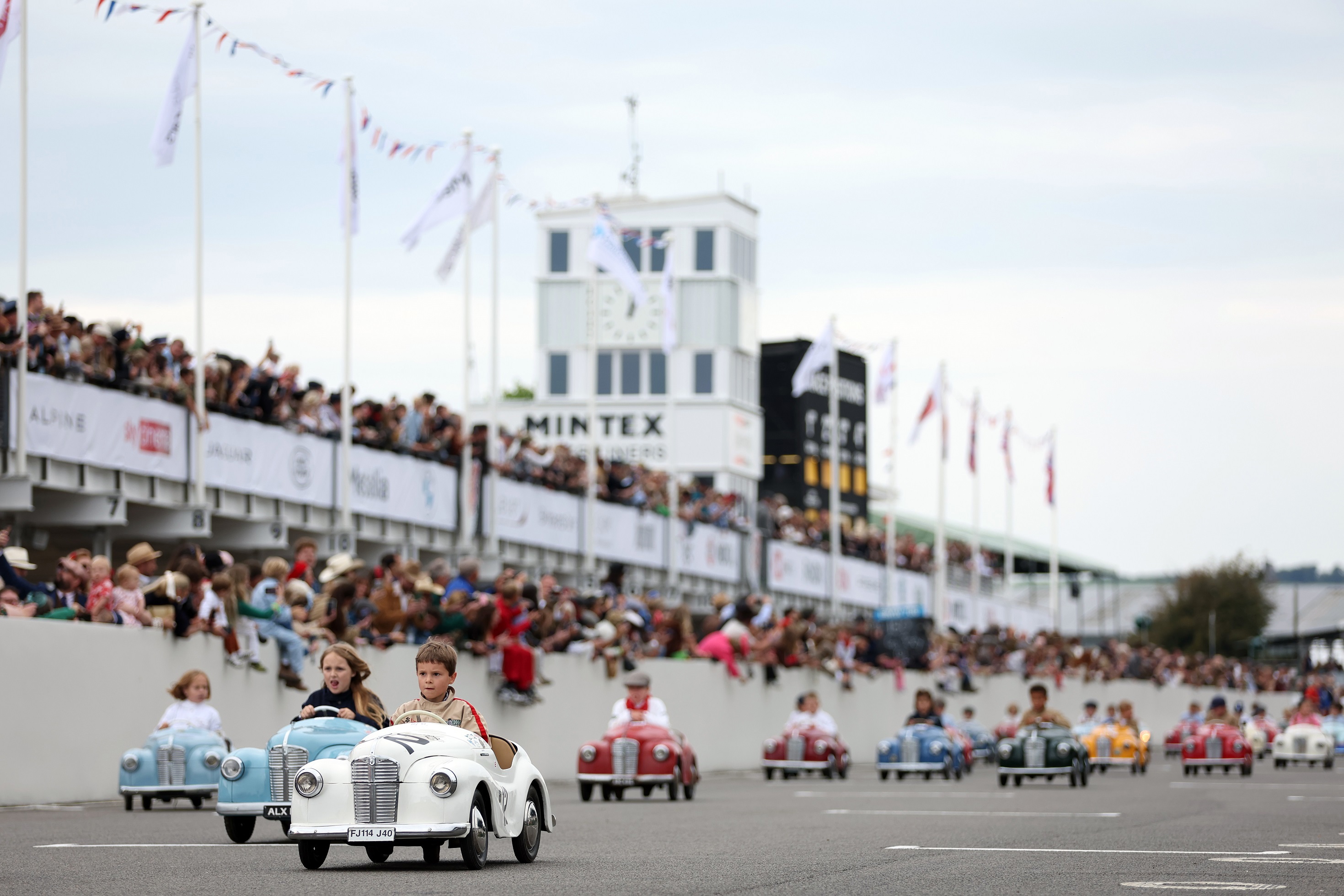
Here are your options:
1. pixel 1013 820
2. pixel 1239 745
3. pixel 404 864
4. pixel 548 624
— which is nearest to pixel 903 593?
pixel 1239 745

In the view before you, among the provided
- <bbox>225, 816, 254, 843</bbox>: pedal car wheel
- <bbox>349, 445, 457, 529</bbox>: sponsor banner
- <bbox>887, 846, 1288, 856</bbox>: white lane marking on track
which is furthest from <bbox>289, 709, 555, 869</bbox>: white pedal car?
<bbox>349, 445, 457, 529</bbox>: sponsor banner

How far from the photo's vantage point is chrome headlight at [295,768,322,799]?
11117mm

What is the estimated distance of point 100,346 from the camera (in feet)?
91.9

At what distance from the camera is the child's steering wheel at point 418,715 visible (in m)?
11.7

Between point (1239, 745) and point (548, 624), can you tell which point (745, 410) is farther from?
point (548, 624)

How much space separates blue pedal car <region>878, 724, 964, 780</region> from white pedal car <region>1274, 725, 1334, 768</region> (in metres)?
12.0

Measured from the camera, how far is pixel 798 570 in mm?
58844

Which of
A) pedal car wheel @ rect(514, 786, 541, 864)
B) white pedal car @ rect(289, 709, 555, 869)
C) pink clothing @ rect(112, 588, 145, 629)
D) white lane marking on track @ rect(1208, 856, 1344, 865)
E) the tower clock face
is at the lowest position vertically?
white lane marking on track @ rect(1208, 856, 1344, 865)

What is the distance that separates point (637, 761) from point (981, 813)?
15.5 feet

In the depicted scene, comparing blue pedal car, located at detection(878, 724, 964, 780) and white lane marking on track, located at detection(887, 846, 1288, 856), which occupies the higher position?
white lane marking on track, located at detection(887, 846, 1288, 856)

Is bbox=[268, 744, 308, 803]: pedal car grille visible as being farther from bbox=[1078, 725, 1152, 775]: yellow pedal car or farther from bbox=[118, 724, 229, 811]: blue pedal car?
bbox=[1078, 725, 1152, 775]: yellow pedal car

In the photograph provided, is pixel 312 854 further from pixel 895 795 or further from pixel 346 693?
pixel 895 795

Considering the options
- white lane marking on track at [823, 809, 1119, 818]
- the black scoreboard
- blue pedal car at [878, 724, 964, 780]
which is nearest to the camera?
white lane marking on track at [823, 809, 1119, 818]

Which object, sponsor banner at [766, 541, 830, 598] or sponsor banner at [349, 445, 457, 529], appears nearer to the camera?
sponsor banner at [349, 445, 457, 529]
